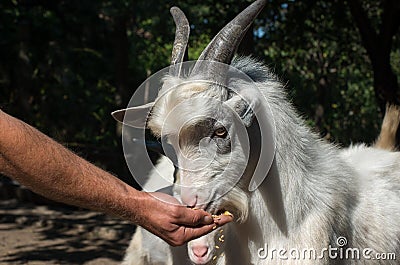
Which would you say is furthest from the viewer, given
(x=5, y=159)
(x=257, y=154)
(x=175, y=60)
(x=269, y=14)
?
(x=269, y=14)

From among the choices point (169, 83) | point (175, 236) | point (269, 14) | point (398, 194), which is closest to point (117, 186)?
point (175, 236)

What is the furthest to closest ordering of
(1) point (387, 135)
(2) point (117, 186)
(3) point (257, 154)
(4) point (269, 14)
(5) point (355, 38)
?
(5) point (355, 38), (4) point (269, 14), (1) point (387, 135), (3) point (257, 154), (2) point (117, 186)

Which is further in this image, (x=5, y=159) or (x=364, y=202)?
(x=364, y=202)

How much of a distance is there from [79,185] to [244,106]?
0.99 m

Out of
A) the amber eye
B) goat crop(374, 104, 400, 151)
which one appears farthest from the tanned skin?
goat crop(374, 104, 400, 151)

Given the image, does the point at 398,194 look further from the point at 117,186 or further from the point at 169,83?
the point at 117,186

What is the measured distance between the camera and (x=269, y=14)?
384 inches

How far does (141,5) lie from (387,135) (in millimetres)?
5923

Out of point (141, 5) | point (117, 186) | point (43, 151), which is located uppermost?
point (141, 5)

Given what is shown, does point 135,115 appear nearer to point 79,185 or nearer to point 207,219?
point 207,219

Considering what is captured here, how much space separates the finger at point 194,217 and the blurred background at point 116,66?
10.8 feet

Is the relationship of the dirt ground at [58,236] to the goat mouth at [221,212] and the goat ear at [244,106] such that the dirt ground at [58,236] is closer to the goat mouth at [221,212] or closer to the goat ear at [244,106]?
the goat mouth at [221,212]

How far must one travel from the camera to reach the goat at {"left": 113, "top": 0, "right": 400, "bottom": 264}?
3.04m

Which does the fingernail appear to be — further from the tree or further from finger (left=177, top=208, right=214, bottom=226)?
the tree
